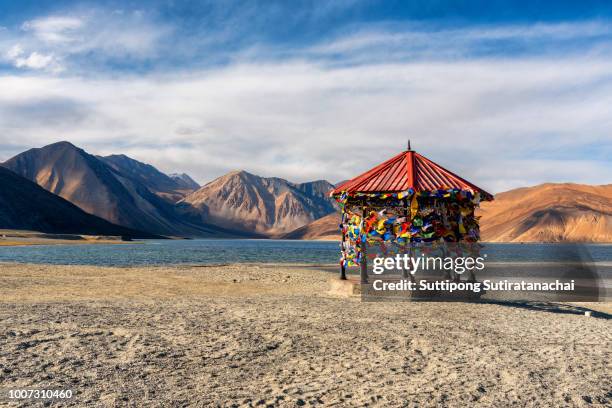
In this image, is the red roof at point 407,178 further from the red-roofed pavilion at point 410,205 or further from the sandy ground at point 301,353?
the sandy ground at point 301,353

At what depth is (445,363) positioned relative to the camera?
31.0 ft

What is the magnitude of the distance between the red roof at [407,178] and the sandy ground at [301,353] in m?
3.94

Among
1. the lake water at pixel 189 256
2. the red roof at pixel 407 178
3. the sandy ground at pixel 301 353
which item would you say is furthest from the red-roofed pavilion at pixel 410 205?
the lake water at pixel 189 256

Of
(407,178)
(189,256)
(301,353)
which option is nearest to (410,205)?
(407,178)

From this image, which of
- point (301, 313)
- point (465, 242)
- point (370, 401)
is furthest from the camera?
point (465, 242)

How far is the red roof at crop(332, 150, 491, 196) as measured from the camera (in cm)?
1758

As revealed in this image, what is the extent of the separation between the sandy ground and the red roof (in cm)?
394

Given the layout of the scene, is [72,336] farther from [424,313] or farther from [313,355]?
[424,313]

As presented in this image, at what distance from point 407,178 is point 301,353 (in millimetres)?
9394

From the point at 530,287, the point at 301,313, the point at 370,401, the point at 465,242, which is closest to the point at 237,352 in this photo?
the point at 370,401

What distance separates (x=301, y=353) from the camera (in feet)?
32.7

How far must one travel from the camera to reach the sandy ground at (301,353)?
764 cm

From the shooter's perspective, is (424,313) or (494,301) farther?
(494,301)

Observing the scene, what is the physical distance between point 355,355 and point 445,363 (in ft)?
5.35
